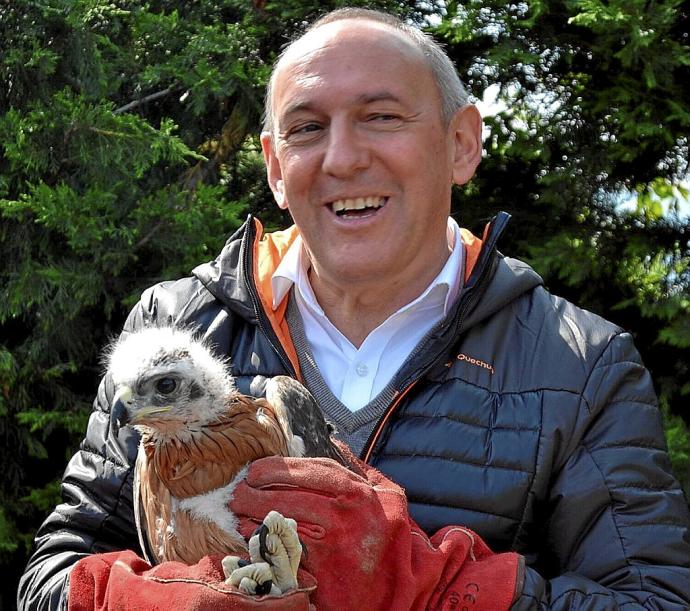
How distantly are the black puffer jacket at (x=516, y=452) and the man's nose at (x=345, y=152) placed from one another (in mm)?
403

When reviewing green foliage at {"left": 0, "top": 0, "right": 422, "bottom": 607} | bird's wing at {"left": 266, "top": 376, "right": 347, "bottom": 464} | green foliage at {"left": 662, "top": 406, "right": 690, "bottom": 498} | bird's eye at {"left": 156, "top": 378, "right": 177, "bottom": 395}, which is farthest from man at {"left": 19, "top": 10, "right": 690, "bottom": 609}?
green foliage at {"left": 662, "top": 406, "right": 690, "bottom": 498}

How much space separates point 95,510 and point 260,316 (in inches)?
26.6

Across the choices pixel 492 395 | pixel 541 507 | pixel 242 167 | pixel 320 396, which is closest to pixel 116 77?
pixel 242 167

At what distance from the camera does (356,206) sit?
103 inches

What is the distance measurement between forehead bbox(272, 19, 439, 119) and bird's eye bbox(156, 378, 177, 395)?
877mm

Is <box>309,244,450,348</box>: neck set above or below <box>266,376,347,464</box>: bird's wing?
above

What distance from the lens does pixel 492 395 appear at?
8.02ft

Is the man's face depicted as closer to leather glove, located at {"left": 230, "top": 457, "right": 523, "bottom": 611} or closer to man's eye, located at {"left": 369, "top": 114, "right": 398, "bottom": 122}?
man's eye, located at {"left": 369, "top": 114, "right": 398, "bottom": 122}

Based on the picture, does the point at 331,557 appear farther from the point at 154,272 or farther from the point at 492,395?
the point at 154,272

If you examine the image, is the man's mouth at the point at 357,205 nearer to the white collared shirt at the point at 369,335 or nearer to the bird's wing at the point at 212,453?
the white collared shirt at the point at 369,335

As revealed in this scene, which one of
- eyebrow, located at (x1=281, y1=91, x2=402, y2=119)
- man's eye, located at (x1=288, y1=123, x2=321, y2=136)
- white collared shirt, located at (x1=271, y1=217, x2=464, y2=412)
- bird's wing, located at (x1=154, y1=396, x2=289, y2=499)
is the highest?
eyebrow, located at (x1=281, y1=91, x2=402, y2=119)

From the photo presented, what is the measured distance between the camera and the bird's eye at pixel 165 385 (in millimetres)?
2197

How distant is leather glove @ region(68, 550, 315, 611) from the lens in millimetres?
1947

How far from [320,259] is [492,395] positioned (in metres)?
0.61
